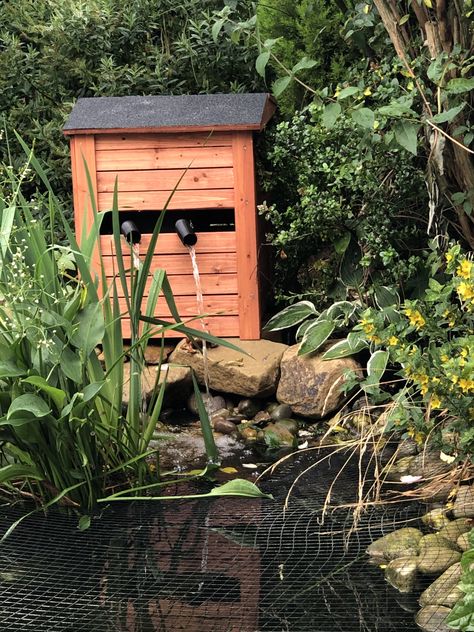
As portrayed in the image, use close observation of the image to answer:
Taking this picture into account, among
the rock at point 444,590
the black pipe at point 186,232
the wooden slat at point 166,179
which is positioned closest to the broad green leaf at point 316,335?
the black pipe at point 186,232

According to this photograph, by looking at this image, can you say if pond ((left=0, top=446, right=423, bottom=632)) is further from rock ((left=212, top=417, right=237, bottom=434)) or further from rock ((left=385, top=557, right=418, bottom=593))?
rock ((left=212, top=417, right=237, bottom=434))

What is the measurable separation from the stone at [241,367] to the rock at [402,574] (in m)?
1.76

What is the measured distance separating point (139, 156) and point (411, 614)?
9.52 feet

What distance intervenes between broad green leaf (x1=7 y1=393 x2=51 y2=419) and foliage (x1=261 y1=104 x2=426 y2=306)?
1856mm

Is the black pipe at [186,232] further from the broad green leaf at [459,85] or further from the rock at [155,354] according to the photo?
the broad green leaf at [459,85]

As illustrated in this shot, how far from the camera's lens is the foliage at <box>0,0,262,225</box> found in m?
5.81

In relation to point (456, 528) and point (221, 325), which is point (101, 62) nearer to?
point (221, 325)

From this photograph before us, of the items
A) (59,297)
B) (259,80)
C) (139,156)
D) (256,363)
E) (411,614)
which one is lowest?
(411,614)

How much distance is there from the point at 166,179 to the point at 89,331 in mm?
1829

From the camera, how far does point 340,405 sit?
4.61 m

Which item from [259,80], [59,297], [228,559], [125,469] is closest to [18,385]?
[59,297]

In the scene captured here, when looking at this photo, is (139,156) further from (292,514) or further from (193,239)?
(292,514)

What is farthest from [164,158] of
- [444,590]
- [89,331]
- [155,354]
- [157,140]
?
[444,590]

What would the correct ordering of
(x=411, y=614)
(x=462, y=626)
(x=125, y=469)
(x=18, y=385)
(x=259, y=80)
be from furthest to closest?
(x=259, y=80), (x=125, y=469), (x=18, y=385), (x=411, y=614), (x=462, y=626)
